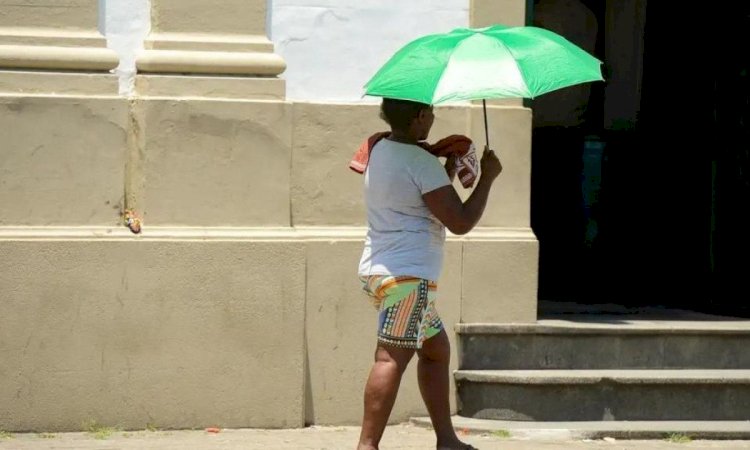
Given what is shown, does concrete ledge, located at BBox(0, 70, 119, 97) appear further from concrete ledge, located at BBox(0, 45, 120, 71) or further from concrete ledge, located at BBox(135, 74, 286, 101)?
concrete ledge, located at BBox(135, 74, 286, 101)

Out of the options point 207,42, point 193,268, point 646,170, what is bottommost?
point 193,268

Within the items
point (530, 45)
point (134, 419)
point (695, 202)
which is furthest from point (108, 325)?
point (695, 202)

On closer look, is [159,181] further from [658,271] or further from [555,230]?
[658,271]

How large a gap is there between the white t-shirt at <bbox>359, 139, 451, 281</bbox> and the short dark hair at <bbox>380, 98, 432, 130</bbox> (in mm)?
92

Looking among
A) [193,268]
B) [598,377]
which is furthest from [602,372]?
[193,268]

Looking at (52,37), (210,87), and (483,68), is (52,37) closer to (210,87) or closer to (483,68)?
(210,87)

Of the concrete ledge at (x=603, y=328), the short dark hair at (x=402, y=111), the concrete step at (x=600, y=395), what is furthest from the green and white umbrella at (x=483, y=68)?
the concrete step at (x=600, y=395)

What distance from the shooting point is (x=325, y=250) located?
775 cm

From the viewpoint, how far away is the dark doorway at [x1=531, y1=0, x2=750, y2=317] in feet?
31.4

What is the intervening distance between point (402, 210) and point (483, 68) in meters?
0.72

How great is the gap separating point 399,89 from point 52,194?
228cm

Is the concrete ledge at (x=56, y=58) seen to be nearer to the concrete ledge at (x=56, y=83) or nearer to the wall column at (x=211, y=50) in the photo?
the concrete ledge at (x=56, y=83)

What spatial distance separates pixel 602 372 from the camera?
793 centimetres

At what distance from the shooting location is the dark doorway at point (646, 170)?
9570 mm
